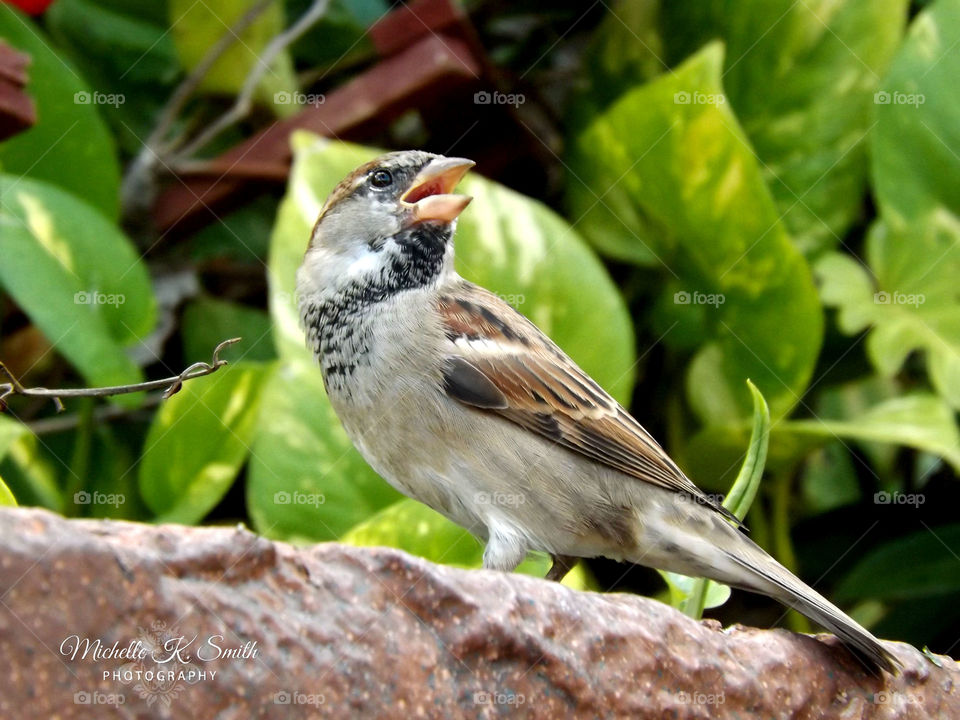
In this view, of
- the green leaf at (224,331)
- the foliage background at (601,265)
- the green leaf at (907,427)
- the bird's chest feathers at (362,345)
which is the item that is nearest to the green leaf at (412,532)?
the foliage background at (601,265)

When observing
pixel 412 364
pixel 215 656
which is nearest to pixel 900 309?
pixel 412 364

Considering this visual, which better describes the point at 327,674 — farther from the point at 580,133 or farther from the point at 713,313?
the point at 580,133

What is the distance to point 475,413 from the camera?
70.4 inches

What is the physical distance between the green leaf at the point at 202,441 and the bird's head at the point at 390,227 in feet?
0.98

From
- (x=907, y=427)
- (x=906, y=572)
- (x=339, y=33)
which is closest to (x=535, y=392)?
(x=907, y=427)

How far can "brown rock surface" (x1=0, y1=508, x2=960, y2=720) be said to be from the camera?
0.98 metres

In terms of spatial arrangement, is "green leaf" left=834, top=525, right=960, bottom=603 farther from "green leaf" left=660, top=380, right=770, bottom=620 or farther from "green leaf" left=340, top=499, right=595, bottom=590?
"green leaf" left=340, top=499, right=595, bottom=590

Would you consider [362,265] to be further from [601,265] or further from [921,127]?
[921,127]

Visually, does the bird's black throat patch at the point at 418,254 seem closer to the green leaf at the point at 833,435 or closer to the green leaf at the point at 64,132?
the green leaf at the point at 833,435

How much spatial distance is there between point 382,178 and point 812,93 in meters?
1.41

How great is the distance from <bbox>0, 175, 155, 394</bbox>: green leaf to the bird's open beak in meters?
0.66

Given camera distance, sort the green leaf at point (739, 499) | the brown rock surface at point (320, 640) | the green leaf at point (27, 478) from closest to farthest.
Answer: the brown rock surface at point (320, 640) < the green leaf at point (739, 499) < the green leaf at point (27, 478)

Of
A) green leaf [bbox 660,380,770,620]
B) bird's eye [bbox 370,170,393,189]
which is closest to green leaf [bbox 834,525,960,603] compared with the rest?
green leaf [bbox 660,380,770,620]

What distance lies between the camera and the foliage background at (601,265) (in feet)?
7.14
